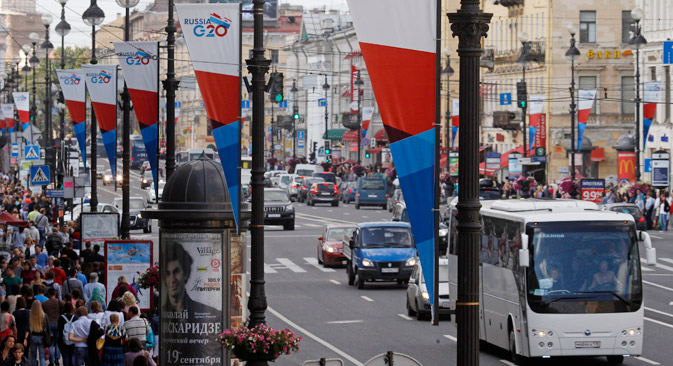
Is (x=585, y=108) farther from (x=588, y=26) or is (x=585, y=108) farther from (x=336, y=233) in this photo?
(x=336, y=233)

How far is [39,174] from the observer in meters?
47.1

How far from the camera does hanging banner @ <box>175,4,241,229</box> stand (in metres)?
19.4

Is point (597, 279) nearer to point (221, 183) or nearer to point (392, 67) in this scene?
point (221, 183)

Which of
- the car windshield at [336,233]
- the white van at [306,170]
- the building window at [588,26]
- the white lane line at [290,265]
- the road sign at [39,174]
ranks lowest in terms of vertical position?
the white lane line at [290,265]

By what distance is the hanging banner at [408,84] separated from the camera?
11.2m

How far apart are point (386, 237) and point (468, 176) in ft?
84.5

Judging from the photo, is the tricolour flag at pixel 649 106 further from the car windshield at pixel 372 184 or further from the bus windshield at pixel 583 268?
the bus windshield at pixel 583 268

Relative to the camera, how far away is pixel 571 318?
21953 mm

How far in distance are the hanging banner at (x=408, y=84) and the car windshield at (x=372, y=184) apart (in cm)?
6762

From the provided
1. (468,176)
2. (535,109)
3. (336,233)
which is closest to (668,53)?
(535,109)

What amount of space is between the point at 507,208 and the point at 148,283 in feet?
19.8

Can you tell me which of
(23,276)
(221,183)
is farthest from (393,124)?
(23,276)

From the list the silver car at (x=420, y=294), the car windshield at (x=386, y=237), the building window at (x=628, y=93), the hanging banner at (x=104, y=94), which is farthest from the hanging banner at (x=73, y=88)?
the building window at (x=628, y=93)

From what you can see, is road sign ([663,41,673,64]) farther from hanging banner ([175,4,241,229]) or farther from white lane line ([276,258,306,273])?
hanging banner ([175,4,241,229])
